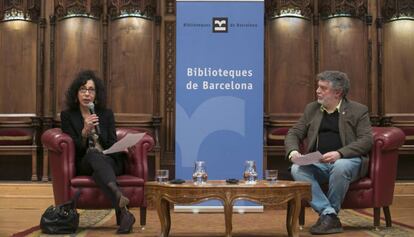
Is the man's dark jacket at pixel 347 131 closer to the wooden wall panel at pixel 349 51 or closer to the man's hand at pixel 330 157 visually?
the man's hand at pixel 330 157

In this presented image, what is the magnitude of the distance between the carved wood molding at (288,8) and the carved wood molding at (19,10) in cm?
320

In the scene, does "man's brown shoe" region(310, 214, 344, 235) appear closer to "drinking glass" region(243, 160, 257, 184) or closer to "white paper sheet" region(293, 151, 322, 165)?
"white paper sheet" region(293, 151, 322, 165)

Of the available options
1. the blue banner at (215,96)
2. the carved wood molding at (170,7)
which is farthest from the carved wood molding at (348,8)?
the blue banner at (215,96)

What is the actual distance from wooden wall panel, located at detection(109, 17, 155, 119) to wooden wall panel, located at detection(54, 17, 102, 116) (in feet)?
0.78

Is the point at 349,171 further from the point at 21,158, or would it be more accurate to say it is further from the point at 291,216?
the point at 21,158

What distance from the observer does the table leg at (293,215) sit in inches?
145

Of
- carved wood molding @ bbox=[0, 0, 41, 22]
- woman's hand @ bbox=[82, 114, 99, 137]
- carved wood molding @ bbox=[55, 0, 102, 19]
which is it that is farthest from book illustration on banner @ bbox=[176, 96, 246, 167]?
carved wood molding @ bbox=[0, 0, 41, 22]

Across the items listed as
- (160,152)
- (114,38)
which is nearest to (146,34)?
(114,38)

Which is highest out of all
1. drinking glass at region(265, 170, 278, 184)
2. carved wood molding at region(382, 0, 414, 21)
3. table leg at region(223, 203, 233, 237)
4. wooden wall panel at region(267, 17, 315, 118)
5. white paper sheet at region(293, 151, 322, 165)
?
carved wood molding at region(382, 0, 414, 21)

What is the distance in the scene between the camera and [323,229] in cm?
400

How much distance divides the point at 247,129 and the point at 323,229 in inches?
55.0

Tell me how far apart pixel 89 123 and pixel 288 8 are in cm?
474

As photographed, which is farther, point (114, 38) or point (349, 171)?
point (114, 38)

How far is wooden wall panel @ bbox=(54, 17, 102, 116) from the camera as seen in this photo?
8.16 m
